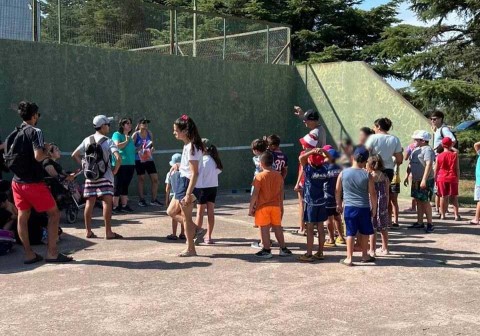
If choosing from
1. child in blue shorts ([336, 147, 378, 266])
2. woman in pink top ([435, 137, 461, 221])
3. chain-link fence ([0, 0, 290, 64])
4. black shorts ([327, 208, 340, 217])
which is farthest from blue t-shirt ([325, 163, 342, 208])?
chain-link fence ([0, 0, 290, 64])

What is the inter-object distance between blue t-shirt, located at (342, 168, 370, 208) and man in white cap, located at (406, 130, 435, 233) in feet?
8.92

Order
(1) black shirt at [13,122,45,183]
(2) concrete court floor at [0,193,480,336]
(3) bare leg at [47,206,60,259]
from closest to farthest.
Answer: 1. (2) concrete court floor at [0,193,480,336]
2. (1) black shirt at [13,122,45,183]
3. (3) bare leg at [47,206,60,259]

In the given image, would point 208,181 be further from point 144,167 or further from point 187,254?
point 144,167

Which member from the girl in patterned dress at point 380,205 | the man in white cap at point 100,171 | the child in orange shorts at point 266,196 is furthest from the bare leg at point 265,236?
the man in white cap at point 100,171

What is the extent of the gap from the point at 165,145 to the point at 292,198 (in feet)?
10.5

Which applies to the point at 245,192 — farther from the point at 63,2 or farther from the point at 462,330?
the point at 462,330

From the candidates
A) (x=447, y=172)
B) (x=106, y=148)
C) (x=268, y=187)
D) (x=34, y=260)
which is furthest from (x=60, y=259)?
(x=447, y=172)

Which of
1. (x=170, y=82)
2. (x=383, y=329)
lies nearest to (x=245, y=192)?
(x=170, y=82)

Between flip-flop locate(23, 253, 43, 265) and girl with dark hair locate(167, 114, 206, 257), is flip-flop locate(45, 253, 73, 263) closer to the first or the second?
flip-flop locate(23, 253, 43, 265)

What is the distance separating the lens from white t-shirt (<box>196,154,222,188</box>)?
7863 mm

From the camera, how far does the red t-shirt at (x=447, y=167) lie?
1060 centimetres

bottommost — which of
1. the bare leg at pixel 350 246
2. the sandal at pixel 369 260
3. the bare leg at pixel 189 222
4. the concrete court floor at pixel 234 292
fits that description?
the concrete court floor at pixel 234 292

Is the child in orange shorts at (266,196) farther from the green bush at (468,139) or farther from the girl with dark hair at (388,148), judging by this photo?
the green bush at (468,139)

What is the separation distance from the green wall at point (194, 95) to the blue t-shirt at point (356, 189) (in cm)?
427
